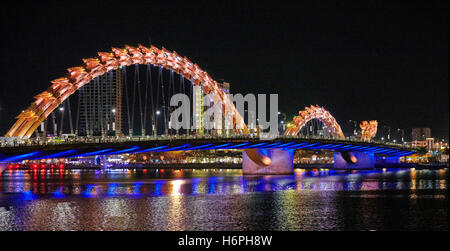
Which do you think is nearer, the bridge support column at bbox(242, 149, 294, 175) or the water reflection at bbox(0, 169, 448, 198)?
the water reflection at bbox(0, 169, 448, 198)

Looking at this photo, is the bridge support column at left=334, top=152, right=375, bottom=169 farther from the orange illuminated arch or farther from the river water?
the river water

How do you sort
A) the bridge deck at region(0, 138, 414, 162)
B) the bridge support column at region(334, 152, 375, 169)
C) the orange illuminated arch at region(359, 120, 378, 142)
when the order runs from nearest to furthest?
the bridge deck at region(0, 138, 414, 162), the bridge support column at region(334, 152, 375, 169), the orange illuminated arch at region(359, 120, 378, 142)

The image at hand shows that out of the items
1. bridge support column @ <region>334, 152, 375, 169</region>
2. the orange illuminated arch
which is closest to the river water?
bridge support column @ <region>334, 152, 375, 169</region>

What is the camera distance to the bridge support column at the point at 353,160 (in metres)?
130

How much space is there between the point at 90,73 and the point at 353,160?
7846 centimetres

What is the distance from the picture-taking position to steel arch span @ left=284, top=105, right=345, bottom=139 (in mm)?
132625

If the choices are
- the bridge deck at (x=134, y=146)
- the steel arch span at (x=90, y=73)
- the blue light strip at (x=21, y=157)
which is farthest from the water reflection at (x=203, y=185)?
the steel arch span at (x=90, y=73)

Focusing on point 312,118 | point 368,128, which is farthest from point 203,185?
point 368,128

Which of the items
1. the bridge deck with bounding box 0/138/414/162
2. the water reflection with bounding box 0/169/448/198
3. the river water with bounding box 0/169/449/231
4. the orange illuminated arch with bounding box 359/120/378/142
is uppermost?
the orange illuminated arch with bounding box 359/120/378/142

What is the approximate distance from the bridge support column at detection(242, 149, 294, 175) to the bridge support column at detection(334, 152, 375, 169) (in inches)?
1490

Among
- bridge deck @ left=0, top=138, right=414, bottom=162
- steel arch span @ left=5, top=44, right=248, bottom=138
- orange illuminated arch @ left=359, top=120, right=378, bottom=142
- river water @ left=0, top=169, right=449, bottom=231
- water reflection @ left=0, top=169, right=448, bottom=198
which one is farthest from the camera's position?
orange illuminated arch @ left=359, top=120, right=378, bottom=142

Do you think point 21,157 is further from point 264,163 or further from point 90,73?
point 264,163

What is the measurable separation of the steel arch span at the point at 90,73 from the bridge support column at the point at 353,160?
5508cm

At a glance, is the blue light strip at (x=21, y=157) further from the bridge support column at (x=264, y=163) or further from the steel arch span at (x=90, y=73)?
the bridge support column at (x=264, y=163)
